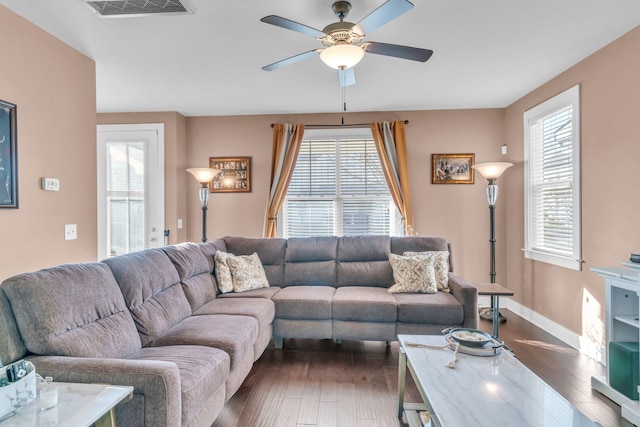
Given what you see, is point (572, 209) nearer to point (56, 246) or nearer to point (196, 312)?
point (196, 312)

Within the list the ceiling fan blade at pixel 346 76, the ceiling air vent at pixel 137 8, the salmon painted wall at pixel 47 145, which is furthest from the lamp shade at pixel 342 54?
the salmon painted wall at pixel 47 145

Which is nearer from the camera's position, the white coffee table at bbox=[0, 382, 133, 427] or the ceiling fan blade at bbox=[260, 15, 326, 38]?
the white coffee table at bbox=[0, 382, 133, 427]

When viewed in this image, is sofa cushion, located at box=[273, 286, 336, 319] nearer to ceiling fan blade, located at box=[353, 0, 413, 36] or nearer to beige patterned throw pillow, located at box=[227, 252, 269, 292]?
beige patterned throw pillow, located at box=[227, 252, 269, 292]

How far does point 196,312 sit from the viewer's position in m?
→ 2.63

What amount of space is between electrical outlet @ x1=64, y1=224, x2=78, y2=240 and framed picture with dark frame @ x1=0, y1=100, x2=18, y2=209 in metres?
0.45

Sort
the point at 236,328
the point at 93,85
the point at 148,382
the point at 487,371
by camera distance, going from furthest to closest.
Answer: the point at 93,85
the point at 236,328
the point at 487,371
the point at 148,382

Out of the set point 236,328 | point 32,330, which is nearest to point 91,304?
point 32,330

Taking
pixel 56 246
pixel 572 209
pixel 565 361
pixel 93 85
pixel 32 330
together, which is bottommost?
pixel 565 361

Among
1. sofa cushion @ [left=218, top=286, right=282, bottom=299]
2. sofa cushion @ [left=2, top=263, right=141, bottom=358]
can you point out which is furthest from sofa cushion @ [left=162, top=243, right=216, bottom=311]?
sofa cushion @ [left=2, top=263, right=141, bottom=358]

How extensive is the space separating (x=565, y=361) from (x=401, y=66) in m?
2.94

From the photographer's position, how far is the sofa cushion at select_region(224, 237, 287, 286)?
3.55m

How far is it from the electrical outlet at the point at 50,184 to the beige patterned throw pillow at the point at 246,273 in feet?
4.90

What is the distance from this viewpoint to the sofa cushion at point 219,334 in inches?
79.6

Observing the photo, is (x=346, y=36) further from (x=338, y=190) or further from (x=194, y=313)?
(x=338, y=190)
